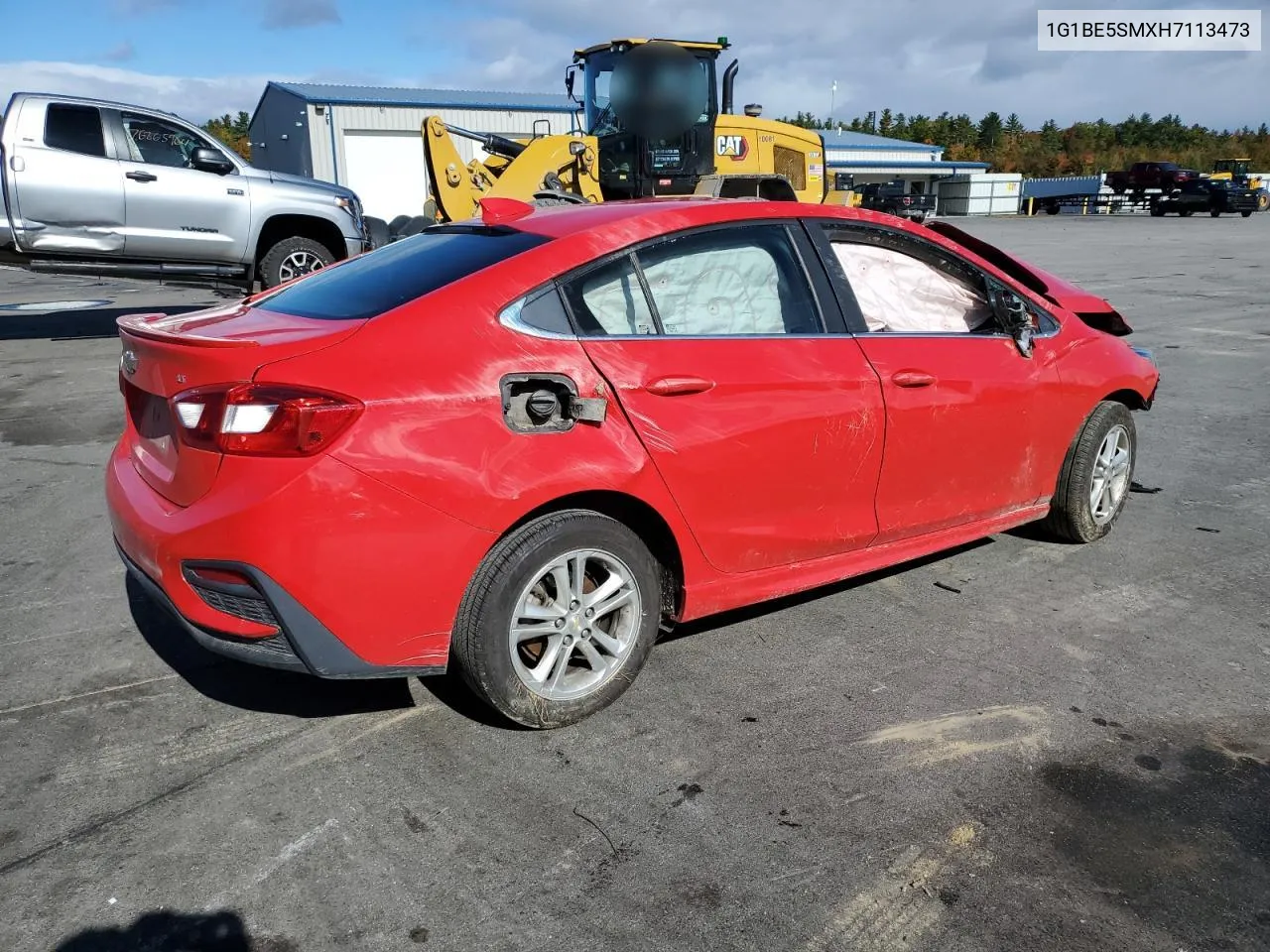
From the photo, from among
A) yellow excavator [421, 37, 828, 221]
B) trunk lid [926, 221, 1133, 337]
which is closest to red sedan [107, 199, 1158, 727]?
trunk lid [926, 221, 1133, 337]

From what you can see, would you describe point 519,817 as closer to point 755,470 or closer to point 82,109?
point 755,470

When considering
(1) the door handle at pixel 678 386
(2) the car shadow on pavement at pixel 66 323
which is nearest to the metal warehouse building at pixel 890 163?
(2) the car shadow on pavement at pixel 66 323

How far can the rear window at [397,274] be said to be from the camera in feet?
10.9

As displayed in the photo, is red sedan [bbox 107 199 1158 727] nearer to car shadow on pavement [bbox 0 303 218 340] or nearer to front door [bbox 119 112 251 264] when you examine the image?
front door [bbox 119 112 251 264]

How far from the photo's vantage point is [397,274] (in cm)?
356

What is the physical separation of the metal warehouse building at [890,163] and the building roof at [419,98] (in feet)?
58.4

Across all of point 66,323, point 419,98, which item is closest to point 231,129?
point 419,98

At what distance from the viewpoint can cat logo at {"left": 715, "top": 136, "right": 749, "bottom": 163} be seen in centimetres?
1435

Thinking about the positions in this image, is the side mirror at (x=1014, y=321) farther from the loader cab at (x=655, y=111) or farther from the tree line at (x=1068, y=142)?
the tree line at (x=1068, y=142)

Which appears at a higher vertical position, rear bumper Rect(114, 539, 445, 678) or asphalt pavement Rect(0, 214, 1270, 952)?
rear bumper Rect(114, 539, 445, 678)

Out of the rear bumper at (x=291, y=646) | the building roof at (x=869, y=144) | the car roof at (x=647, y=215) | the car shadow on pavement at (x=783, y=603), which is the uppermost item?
the building roof at (x=869, y=144)

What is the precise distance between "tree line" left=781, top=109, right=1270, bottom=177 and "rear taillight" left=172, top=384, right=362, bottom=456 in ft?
251

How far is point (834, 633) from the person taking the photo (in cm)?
404

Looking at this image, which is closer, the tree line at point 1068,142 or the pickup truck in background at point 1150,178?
the pickup truck in background at point 1150,178
